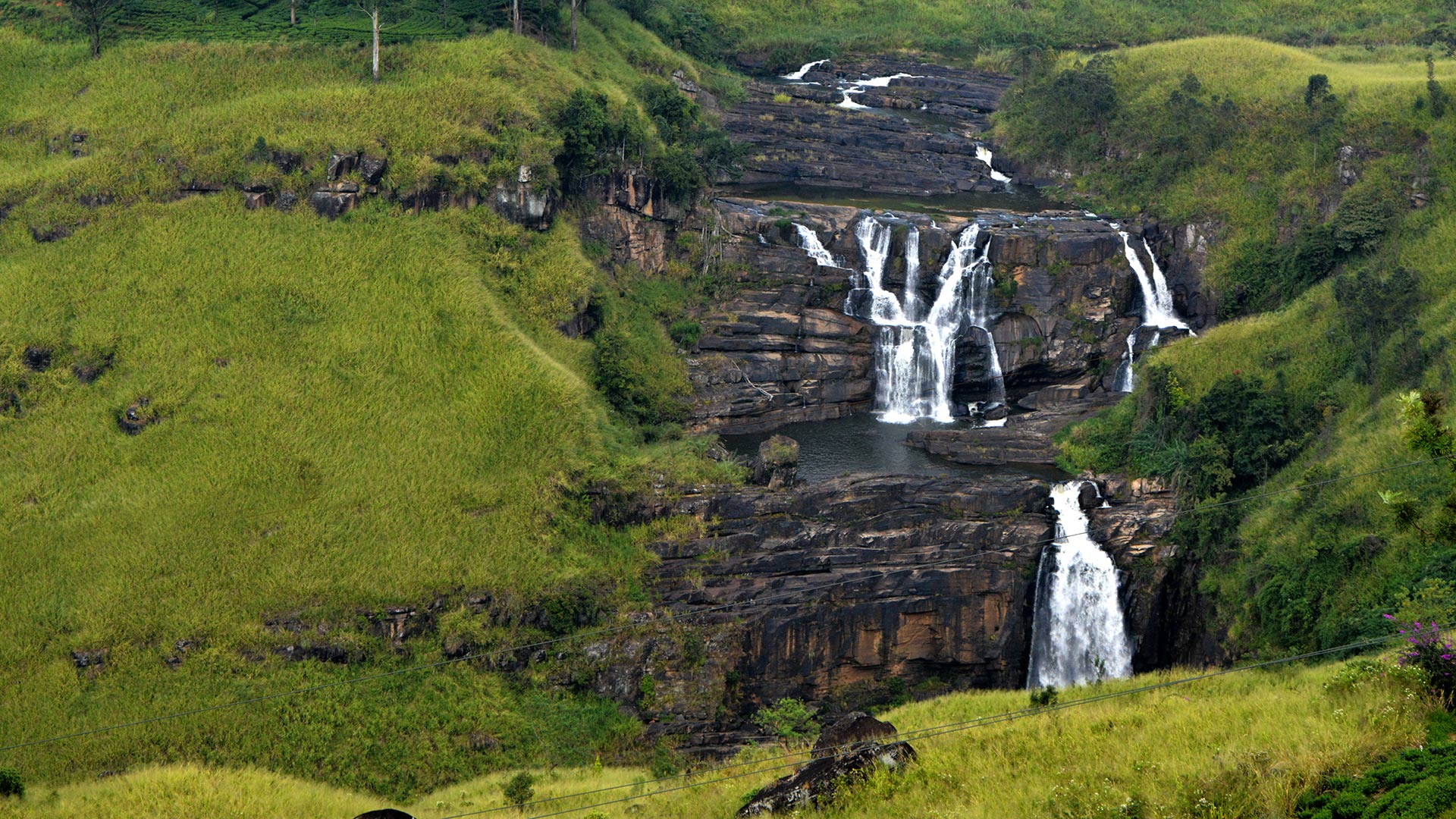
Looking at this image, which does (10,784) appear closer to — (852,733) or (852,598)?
(852,733)

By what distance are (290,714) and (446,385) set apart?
44.7ft

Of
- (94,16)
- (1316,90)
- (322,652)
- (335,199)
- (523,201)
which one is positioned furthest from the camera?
(1316,90)

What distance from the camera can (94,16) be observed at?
59094 mm

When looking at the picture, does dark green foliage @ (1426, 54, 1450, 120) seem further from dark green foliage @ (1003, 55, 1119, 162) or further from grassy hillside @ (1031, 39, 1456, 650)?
dark green foliage @ (1003, 55, 1119, 162)

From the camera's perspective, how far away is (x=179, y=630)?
38.1 m

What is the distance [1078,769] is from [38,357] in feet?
124

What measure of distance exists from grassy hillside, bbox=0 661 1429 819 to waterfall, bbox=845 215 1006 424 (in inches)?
887

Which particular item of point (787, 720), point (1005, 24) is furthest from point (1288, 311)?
point (1005, 24)

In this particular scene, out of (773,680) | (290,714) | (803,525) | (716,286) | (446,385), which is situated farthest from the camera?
(716,286)

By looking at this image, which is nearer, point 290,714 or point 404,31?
point 290,714

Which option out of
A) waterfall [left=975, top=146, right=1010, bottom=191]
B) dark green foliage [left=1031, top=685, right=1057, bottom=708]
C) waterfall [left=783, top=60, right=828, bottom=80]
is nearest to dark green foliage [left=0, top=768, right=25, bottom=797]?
dark green foliage [left=1031, top=685, right=1057, bottom=708]

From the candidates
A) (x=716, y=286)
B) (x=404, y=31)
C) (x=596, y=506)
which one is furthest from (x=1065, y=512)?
(x=404, y=31)

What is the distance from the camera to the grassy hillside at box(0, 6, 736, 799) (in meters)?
37.3

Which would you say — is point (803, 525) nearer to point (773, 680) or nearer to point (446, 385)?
point (773, 680)
